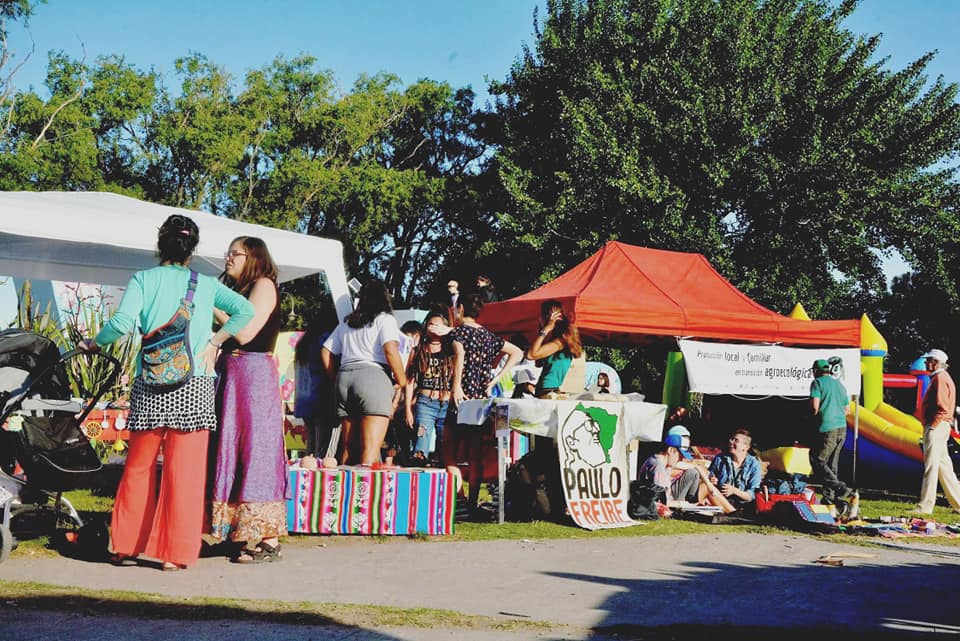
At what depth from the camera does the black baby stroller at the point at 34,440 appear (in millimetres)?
6023

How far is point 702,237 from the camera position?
2745cm

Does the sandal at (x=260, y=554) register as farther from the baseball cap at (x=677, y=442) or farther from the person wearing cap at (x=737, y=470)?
the baseball cap at (x=677, y=442)

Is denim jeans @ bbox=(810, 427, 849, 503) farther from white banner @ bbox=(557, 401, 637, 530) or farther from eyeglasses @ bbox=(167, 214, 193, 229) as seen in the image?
eyeglasses @ bbox=(167, 214, 193, 229)

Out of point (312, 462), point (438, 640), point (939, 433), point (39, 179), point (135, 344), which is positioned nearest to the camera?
point (438, 640)

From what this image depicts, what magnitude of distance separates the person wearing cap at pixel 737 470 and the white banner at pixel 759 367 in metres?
3.11

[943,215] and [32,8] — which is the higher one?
[32,8]

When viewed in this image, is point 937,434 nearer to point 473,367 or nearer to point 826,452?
point 826,452

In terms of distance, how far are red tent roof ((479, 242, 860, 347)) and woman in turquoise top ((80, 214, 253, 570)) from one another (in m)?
7.66

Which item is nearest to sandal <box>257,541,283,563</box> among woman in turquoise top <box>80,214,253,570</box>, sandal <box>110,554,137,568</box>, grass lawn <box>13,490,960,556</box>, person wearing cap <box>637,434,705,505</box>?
woman in turquoise top <box>80,214,253,570</box>

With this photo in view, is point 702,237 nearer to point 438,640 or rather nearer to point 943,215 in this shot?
point 943,215

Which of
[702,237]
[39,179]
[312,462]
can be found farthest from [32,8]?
[312,462]

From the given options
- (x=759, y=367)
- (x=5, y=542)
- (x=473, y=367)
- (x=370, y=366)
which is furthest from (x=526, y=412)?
(x=759, y=367)

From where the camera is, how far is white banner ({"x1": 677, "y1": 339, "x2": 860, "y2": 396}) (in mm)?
13602

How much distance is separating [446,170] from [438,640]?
121 ft
